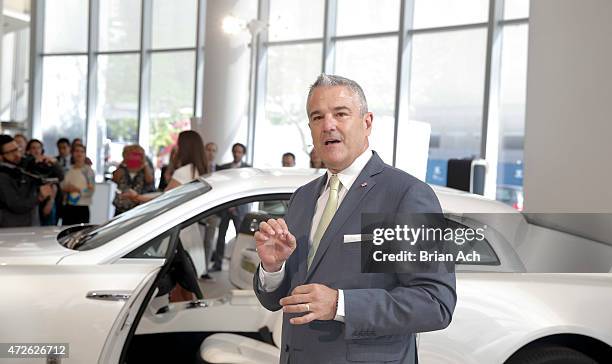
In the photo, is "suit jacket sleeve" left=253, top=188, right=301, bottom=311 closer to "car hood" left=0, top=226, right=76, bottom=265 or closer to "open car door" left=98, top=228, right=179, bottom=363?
"open car door" left=98, top=228, right=179, bottom=363

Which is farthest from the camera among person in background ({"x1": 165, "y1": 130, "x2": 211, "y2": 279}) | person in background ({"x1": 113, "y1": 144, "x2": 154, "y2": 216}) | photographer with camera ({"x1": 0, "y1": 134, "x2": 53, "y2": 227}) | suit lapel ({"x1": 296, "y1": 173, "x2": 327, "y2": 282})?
person in background ({"x1": 113, "y1": 144, "x2": 154, "y2": 216})

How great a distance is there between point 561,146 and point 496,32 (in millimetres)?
6128

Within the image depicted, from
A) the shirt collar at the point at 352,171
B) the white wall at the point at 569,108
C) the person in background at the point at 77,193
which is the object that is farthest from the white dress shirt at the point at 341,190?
the person in background at the point at 77,193

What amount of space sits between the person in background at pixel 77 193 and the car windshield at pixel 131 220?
14.6ft

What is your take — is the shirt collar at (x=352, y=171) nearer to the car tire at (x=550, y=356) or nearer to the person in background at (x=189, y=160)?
the car tire at (x=550, y=356)

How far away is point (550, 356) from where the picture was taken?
A: 287 centimetres

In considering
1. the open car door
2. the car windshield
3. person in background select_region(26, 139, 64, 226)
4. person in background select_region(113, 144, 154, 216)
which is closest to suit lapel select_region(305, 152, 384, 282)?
the open car door

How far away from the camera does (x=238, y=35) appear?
13.0m

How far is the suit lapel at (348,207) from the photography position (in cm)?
168

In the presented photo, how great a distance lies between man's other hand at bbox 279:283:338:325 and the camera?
4.97 feet

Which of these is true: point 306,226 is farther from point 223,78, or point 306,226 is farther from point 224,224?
point 223,78

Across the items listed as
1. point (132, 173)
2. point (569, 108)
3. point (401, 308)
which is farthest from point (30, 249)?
point (132, 173)

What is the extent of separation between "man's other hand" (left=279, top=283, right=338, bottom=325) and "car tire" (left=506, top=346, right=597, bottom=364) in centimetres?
162

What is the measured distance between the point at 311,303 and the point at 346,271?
0.55 feet
